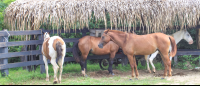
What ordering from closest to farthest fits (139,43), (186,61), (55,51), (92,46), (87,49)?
(55,51) < (139,43) < (87,49) < (92,46) < (186,61)

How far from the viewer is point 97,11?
6.86m

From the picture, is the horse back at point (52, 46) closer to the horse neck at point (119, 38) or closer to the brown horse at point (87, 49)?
the brown horse at point (87, 49)

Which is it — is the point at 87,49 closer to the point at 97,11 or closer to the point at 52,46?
the point at 97,11

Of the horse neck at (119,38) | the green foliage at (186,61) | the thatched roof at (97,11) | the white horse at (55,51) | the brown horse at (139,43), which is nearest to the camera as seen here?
the white horse at (55,51)

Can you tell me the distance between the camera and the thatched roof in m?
6.75

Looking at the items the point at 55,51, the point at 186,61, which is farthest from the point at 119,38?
the point at 186,61

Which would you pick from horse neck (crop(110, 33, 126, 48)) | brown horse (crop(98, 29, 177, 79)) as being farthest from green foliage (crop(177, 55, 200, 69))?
horse neck (crop(110, 33, 126, 48))

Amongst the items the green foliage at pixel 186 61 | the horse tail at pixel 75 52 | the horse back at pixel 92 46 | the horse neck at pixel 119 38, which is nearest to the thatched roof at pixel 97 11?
the horse back at pixel 92 46

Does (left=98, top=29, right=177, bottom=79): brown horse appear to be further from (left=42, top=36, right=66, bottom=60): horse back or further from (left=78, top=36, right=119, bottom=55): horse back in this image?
(left=42, top=36, right=66, bottom=60): horse back

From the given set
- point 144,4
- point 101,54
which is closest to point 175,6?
point 144,4

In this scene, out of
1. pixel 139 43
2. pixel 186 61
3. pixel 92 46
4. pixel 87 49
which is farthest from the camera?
pixel 186 61

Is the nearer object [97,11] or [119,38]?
[119,38]

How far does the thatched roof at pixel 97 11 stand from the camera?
6.75m

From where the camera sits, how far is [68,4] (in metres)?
6.87
